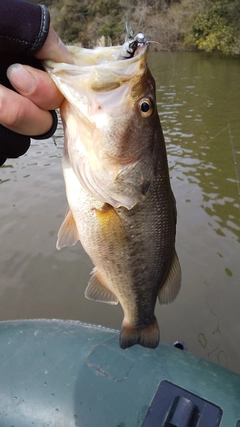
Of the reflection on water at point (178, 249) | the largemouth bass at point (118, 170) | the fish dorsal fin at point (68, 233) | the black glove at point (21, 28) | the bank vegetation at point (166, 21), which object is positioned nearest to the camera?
the black glove at point (21, 28)

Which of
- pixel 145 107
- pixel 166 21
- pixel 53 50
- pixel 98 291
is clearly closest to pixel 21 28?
pixel 53 50

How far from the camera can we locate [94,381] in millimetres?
2145

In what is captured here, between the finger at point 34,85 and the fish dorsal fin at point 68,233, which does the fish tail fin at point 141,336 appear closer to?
the fish dorsal fin at point 68,233

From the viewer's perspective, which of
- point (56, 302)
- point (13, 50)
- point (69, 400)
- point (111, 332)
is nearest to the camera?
point (13, 50)

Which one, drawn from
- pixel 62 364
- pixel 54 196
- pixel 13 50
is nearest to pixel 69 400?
pixel 62 364

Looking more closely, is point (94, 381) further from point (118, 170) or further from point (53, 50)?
point (53, 50)

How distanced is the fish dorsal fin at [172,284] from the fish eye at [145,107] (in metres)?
0.81

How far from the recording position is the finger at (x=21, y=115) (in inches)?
53.5

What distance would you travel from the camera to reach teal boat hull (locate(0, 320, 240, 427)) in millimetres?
2000

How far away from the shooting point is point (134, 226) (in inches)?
67.4

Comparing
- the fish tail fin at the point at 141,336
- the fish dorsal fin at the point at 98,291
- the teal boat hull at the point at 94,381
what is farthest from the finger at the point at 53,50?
the teal boat hull at the point at 94,381

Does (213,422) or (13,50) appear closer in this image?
(13,50)

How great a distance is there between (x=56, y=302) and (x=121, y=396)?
290 centimetres

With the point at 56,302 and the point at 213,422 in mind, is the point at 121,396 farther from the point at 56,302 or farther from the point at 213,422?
the point at 56,302
